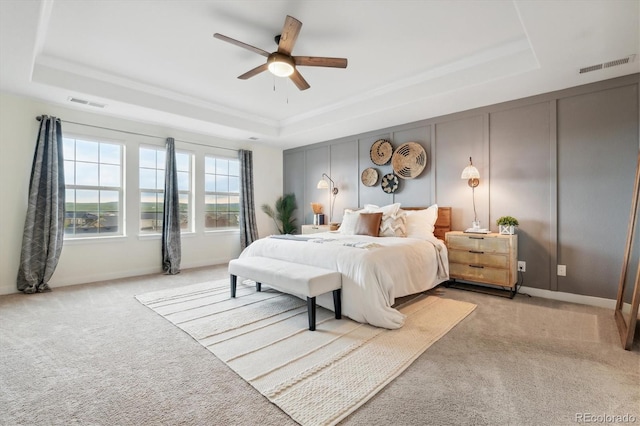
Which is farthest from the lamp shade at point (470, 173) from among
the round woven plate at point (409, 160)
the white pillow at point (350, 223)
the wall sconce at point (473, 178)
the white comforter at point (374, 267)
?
the white pillow at point (350, 223)

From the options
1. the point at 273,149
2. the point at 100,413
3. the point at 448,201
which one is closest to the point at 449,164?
the point at 448,201

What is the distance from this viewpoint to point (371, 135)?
5355 millimetres

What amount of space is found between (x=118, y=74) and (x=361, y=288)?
13.1 ft

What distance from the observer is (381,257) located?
114 inches

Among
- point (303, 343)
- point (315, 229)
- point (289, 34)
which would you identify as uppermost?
point (289, 34)

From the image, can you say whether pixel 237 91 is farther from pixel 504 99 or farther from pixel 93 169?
pixel 504 99

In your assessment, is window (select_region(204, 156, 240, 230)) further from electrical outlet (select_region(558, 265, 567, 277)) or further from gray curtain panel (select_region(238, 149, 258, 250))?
electrical outlet (select_region(558, 265, 567, 277))

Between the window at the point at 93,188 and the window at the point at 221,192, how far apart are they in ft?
4.77

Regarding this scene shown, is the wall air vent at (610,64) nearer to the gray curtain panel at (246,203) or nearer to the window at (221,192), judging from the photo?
the gray curtain panel at (246,203)

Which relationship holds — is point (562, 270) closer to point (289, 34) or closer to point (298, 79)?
point (298, 79)

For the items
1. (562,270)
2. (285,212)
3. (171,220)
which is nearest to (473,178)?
(562,270)

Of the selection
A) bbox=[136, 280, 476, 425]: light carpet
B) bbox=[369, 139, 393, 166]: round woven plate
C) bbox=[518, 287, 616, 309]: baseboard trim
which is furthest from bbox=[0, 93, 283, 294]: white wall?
bbox=[518, 287, 616, 309]: baseboard trim

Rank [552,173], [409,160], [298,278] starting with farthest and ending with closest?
1. [409,160]
2. [552,173]
3. [298,278]

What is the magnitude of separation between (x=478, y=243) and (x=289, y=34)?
317cm
